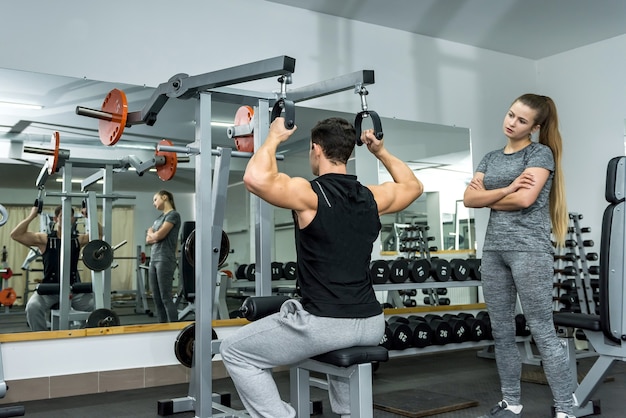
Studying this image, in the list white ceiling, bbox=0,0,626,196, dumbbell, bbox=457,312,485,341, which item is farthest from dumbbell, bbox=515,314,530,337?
white ceiling, bbox=0,0,626,196

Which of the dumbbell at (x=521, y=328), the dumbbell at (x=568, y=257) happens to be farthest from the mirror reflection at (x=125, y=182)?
the dumbbell at (x=568, y=257)

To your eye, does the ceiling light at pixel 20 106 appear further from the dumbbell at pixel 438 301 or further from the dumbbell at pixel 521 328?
the dumbbell at pixel 521 328

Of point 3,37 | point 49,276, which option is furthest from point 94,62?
point 49,276

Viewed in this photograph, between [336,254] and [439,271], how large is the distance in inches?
90.7

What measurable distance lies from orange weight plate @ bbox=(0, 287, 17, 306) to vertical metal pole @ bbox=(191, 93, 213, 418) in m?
1.47

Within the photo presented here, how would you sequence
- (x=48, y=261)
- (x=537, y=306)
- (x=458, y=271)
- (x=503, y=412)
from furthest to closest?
(x=458, y=271), (x=48, y=261), (x=503, y=412), (x=537, y=306)

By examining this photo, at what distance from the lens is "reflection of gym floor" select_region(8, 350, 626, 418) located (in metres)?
2.81

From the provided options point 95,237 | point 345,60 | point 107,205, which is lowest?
point 95,237

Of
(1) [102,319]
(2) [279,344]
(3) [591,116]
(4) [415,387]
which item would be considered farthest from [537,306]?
(3) [591,116]

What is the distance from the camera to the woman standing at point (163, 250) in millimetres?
3689

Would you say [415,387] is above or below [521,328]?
below

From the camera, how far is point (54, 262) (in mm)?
3492

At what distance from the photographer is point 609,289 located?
2400mm

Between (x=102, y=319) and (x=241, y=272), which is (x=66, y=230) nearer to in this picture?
(x=102, y=319)
